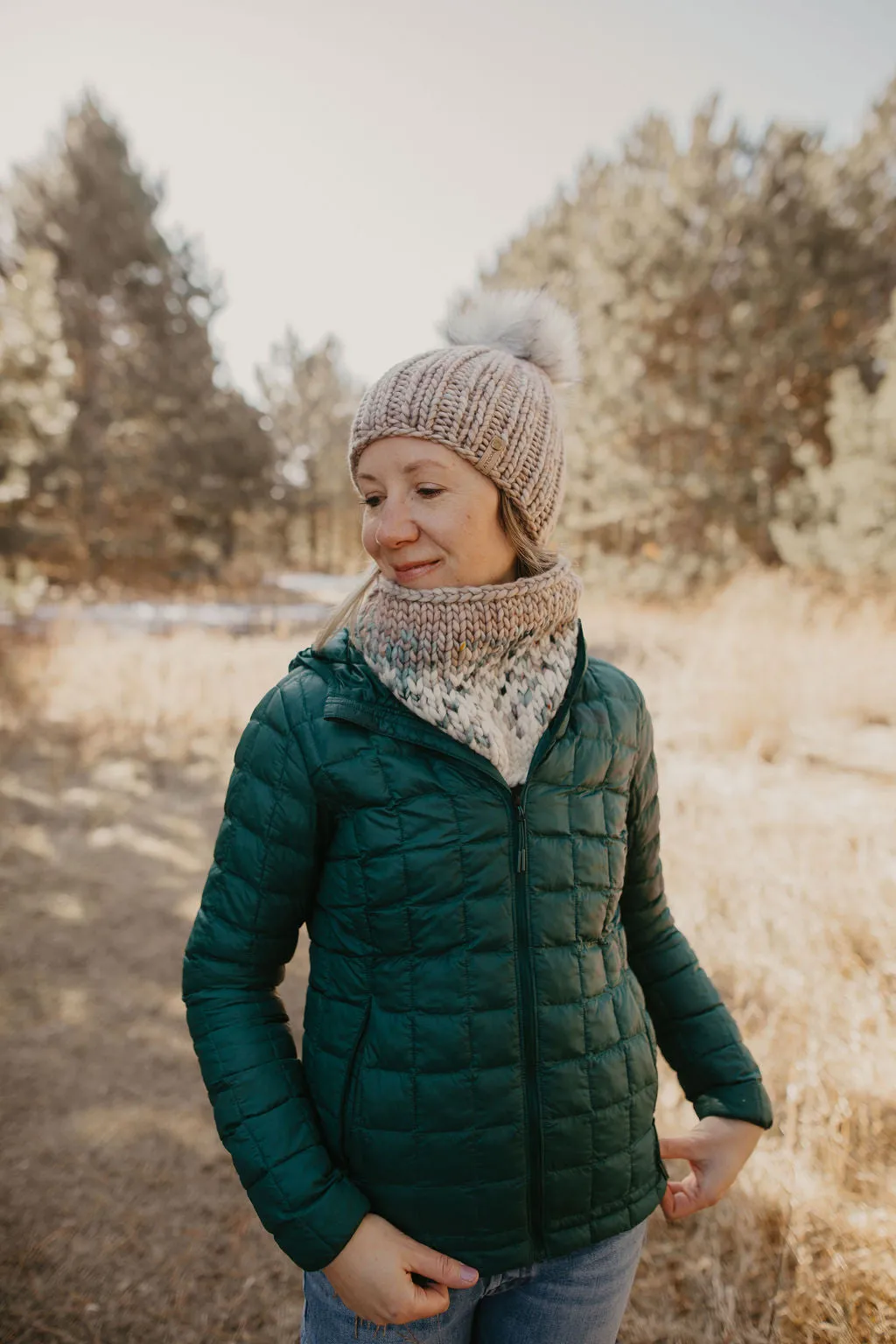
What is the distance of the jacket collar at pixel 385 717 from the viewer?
1073 mm

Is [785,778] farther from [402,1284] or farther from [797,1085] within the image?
[402,1284]

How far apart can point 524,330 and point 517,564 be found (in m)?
0.44

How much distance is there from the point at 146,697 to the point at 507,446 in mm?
6296

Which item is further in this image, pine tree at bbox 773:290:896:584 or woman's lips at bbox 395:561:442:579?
pine tree at bbox 773:290:896:584

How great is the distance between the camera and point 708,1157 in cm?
128

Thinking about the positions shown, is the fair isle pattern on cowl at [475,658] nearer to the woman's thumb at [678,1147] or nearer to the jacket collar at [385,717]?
the jacket collar at [385,717]

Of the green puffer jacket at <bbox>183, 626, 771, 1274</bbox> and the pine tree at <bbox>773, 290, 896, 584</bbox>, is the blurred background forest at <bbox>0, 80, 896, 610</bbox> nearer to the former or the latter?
the pine tree at <bbox>773, 290, 896, 584</bbox>

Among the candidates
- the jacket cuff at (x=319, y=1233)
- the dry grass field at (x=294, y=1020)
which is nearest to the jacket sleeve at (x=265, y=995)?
the jacket cuff at (x=319, y=1233)

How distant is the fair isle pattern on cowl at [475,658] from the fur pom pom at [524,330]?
453 millimetres

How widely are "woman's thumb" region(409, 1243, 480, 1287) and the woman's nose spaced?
982 millimetres

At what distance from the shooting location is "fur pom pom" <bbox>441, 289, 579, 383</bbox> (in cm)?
140

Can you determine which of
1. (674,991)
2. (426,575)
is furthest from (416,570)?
(674,991)

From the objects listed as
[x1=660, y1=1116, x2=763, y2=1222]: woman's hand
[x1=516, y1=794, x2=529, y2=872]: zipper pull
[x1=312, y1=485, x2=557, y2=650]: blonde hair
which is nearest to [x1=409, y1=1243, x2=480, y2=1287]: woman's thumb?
[x1=660, y1=1116, x2=763, y2=1222]: woman's hand

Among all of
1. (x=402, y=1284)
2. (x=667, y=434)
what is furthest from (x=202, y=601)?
(x=402, y=1284)
